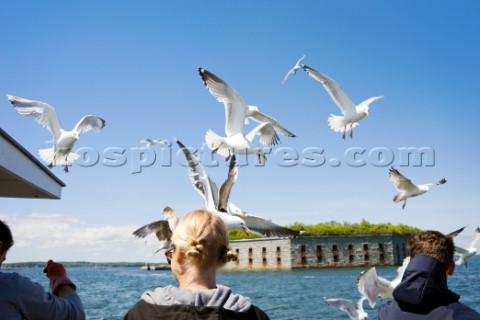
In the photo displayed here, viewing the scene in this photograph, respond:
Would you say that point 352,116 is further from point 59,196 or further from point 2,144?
point 2,144

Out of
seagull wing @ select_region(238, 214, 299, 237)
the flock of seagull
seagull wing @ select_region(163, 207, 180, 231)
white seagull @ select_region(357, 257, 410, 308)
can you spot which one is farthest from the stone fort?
seagull wing @ select_region(163, 207, 180, 231)

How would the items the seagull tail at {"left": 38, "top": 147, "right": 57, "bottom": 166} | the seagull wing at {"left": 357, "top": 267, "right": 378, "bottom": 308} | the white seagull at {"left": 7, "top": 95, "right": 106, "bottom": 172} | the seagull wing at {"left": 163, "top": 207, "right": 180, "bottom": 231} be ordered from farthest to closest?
the seagull tail at {"left": 38, "top": 147, "right": 57, "bottom": 166}
the white seagull at {"left": 7, "top": 95, "right": 106, "bottom": 172}
the seagull wing at {"left": 357, "top": 267, "right": 378, "bottom": 308}
the seagull wing at {"left": 163, "top": 207, "right": 180, "bottom": 231}

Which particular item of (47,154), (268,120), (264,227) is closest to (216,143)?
(268,120)

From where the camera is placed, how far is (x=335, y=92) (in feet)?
35.6

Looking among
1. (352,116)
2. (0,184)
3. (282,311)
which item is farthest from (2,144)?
(282,311)

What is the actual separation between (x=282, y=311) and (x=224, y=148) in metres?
19.8

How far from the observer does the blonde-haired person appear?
1.54m

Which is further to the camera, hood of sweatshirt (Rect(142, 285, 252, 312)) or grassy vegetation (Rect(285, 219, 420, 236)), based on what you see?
grassy vegetation (Rect(285, 219, 420, 236))

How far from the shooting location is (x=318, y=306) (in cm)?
2920

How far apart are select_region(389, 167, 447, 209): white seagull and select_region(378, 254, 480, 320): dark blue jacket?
391 inches

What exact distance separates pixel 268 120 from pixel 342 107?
5.24ft

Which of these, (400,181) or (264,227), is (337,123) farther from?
(264,227)

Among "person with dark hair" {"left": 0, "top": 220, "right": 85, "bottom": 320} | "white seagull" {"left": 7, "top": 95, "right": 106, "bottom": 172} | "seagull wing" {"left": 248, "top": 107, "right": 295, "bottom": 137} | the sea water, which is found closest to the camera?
"person with dark hair" {"left": 0, "top": 220, "right": 85, "bottom": 320}

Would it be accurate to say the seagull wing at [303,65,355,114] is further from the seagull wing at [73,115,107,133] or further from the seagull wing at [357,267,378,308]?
the seagull wing at [73,115,107,133]
